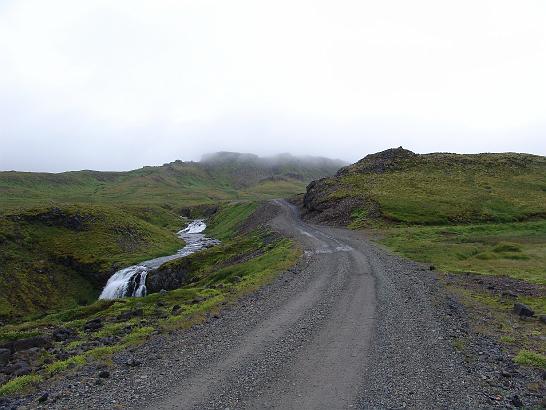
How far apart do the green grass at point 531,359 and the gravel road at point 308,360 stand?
7.52 ft

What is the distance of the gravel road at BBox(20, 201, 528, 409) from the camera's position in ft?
46.4

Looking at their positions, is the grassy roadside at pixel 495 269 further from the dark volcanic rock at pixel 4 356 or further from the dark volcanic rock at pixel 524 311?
the dark volcanic rock at pixel 4 356

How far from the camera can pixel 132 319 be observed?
2780cm

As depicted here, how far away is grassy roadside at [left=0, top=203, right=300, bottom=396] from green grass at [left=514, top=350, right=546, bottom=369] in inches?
651

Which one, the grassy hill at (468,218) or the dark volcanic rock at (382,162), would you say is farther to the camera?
the dark volcanic rock at (382,162)

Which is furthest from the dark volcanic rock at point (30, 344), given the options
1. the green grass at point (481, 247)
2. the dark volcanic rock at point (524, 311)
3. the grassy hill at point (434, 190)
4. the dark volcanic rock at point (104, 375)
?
the grassy hill at point (434, 190)

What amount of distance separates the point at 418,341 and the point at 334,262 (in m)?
24.6

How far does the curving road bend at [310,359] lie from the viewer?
46.4 feet

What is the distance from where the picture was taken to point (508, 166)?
122312 mm

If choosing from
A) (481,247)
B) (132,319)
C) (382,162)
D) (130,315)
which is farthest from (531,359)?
(382,162)

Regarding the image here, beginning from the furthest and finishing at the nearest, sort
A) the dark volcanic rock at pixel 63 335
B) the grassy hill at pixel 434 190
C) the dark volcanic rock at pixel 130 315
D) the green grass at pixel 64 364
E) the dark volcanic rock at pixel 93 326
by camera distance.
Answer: the grassy hill at pixel 434 190 → the dark volcanic rock at pixel 130 315 → the dark volcanic rock at pixel 93 326 → the dark volcanic rock at pixel 63 335 → the green grass at pixel 64 364

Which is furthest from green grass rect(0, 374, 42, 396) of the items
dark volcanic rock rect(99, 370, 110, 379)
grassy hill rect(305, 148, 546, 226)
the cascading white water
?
grassy hill rect(305, 148, 546, 226)

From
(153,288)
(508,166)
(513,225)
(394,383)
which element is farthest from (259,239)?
(508,166)

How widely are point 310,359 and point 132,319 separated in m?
14.8
